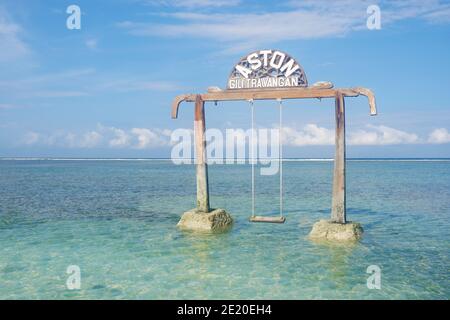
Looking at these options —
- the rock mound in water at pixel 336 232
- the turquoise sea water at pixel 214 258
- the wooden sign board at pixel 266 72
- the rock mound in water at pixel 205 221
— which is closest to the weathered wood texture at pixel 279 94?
the wooden sign board at pixel 266 72

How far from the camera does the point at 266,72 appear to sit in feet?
44.5

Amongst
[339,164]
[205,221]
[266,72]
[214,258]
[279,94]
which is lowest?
[214,258]

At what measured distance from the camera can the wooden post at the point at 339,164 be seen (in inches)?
508

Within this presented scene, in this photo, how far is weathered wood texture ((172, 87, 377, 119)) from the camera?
41.3 feet

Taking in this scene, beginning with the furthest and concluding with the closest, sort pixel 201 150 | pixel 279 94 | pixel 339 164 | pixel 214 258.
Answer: pixel 201 150, pixel 279 94, pixel 339 164, pixel 214 258

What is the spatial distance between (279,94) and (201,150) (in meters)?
3.66

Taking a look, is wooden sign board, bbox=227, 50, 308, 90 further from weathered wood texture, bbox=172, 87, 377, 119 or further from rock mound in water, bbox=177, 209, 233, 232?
rock mound in water, bbox=177, 209, 233, 232

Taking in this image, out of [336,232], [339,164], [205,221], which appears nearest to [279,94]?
[339,164]

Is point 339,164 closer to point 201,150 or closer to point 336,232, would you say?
point 336,232

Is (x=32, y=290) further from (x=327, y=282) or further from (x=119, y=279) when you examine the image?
(x=327, y=282)

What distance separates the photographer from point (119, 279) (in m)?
9.70

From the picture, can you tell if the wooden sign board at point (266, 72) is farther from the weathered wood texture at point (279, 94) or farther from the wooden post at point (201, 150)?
the wooden post at point (201, 150)

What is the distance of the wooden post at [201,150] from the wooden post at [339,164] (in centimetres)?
485
